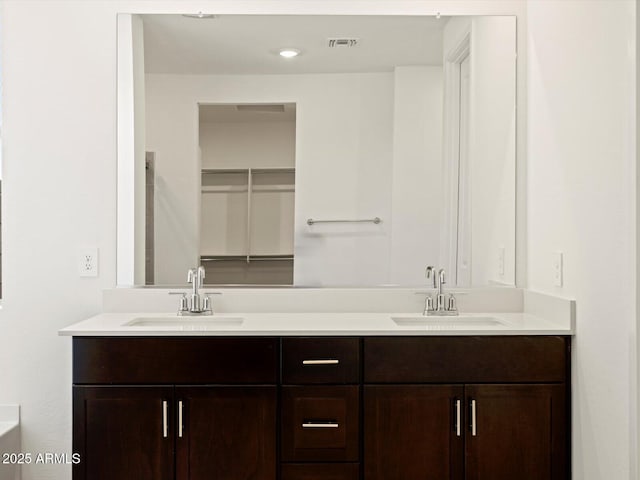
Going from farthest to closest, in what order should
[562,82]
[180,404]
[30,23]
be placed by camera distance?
[30,23] < [562,82] < [180,404]

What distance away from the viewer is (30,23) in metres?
2.48

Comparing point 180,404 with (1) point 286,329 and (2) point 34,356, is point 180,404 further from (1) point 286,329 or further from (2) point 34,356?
(2) point 34,356

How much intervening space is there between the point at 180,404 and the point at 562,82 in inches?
66.1

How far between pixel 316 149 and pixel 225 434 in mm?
1155

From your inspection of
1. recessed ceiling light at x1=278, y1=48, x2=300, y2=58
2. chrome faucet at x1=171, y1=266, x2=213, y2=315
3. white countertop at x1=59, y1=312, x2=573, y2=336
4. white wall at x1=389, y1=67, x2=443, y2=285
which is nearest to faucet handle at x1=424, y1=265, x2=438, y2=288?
white wall at x1=389, y1=67, x2=443, y2=285

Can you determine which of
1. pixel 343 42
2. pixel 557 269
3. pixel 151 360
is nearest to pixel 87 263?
pixel 151 360

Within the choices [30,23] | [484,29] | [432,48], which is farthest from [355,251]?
[30,23]

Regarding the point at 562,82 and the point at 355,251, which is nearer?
the point at 562,82

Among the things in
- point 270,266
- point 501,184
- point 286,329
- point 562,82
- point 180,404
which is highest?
point 562,82

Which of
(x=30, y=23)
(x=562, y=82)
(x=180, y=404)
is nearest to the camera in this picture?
(x=180, y=404)

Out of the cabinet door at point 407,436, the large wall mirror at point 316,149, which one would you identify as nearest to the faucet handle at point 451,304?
the large wall mirror at point 316,149

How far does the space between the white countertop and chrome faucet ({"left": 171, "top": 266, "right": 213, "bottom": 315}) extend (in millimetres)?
54

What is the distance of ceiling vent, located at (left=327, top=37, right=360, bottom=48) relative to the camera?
2568 mm

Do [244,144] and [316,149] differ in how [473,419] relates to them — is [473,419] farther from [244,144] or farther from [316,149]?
[244,144]
